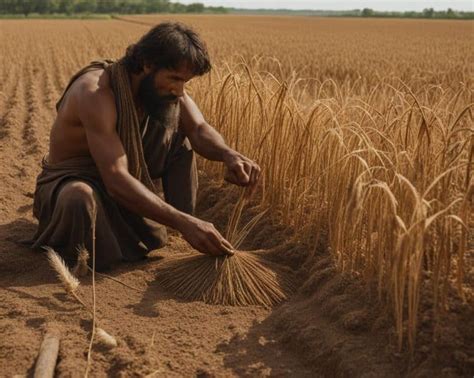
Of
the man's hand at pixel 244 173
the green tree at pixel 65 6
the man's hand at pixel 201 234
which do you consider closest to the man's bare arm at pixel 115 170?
the man's hand at pixel 201 234

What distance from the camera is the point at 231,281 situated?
2477 millimetres

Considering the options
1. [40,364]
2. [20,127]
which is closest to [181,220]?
[40,364]

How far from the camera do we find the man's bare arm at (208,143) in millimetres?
2799

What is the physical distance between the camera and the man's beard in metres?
2.68

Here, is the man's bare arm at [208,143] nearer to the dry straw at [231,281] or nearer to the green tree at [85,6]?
the dry straw at [231,281]

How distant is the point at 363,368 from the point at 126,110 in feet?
4.72

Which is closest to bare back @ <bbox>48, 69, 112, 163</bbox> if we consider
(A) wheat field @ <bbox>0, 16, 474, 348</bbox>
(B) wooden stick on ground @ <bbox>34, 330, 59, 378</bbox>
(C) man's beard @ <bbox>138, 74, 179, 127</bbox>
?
(C) man's beard @ <bbox>138, 74, 179, 127</bbox>

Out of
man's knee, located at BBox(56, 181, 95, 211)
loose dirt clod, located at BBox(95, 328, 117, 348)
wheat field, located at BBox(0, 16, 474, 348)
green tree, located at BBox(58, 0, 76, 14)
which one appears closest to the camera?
wheat field, located at BBox(0, 16, 474, 348)

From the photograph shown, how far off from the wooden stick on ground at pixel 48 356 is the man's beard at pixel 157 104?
1062 mm

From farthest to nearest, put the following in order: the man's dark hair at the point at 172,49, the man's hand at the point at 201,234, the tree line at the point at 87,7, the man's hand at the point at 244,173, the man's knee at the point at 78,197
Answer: the tree line at the point at 87,7, the man's hand at the point at 244,173, the man's knee at the point at 78,197, the man's dark hair at the point at 172,49, the man's hand at the point at 201,234

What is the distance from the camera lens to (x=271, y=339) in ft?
7.24

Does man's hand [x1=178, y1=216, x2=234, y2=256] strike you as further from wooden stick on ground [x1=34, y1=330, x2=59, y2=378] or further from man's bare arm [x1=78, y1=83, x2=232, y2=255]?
wooden stick on ground [x1=34, y1=330, x2=59, y2=378]

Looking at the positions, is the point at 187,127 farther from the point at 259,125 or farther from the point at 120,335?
the point at 120,335

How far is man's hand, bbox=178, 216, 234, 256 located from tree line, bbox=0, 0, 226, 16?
63.3 metres
